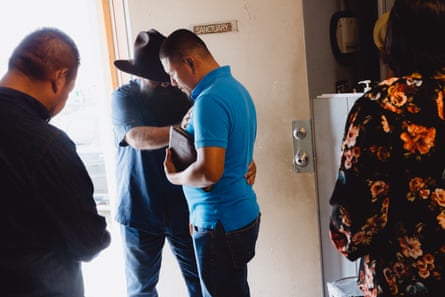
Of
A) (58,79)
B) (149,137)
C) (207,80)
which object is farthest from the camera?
(149,137)

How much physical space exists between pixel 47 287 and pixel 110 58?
1316mm

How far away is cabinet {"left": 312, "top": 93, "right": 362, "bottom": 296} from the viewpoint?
187cm

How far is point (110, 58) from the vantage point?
6.92 feet

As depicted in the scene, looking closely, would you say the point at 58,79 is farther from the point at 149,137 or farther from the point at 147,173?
the point at 147,173

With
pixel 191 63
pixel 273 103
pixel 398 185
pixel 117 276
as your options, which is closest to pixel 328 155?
pixel 273 103

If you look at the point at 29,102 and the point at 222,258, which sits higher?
the point at 29,102

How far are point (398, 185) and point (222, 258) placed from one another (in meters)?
0.65

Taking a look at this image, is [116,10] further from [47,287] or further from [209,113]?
[47,287]

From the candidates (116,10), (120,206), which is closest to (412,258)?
(120,206)

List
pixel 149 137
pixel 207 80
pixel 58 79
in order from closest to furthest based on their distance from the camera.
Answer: pixel 58 79
pixel 207 80
pixel 149 137

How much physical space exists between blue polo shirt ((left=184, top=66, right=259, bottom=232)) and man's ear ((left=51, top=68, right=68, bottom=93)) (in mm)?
402

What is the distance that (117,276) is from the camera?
2.57 metres

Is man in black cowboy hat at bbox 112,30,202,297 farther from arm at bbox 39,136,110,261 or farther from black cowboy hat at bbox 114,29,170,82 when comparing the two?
arm at bbox 39,136,110,261

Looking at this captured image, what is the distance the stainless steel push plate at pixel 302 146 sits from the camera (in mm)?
1905
